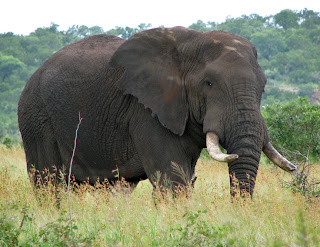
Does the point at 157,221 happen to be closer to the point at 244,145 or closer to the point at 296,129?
the point at 244,145

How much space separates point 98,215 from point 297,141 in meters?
5.22

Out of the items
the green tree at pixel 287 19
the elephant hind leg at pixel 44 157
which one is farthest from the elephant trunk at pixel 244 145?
the green tree at pixel 287 19

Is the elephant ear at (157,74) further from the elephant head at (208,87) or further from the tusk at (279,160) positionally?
the tusk at (279,160)

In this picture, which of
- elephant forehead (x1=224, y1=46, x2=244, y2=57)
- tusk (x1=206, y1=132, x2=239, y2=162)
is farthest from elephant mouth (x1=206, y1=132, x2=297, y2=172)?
elephant forehead (x1=224, y1=46, x2=244, y2=57)

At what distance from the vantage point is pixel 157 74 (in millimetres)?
5828

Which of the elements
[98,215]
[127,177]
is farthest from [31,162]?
[98,215]

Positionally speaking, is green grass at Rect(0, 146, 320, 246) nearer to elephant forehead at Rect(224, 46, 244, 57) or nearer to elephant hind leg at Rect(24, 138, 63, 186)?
elephant hind leg at Rect(24, 138, 63, 186)

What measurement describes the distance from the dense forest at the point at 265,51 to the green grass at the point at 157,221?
31626mm

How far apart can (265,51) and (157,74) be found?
5563cm

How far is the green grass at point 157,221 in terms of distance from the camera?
4246mm

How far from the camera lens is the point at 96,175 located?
6562 millimetres

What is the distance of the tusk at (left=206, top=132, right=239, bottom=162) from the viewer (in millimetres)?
4898

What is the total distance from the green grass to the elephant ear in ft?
2.62

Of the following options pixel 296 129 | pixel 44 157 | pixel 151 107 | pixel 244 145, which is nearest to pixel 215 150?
pixel 244 145
